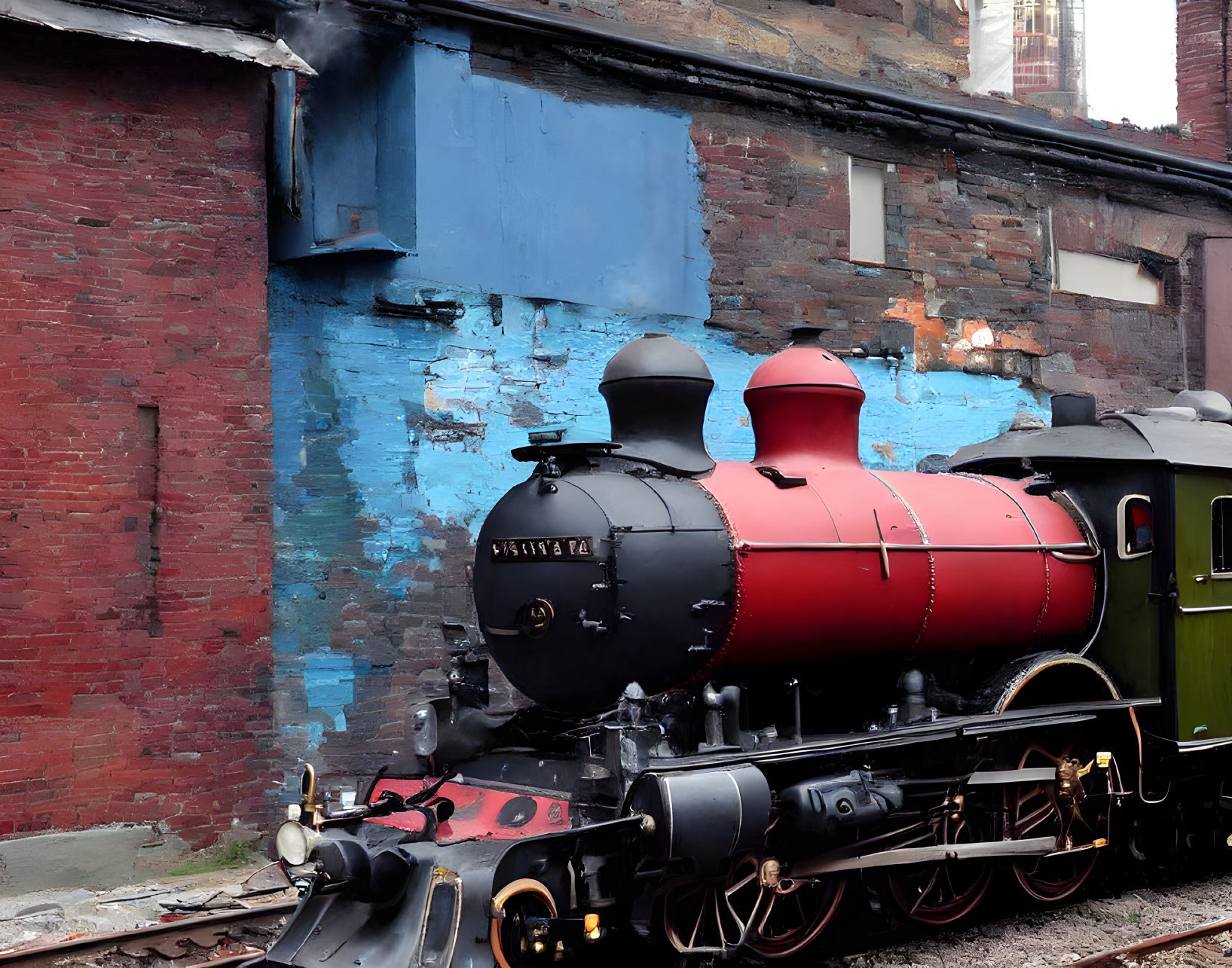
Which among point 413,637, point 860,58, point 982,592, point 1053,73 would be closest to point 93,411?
point 413,637

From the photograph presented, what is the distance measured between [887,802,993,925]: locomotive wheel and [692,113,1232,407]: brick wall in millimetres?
5081

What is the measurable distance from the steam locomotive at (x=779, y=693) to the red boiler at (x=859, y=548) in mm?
16

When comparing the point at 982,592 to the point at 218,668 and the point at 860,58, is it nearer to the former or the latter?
the point at 218,668

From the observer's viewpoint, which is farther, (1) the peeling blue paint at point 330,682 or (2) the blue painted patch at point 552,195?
(2) the blue painted patch at point 552,195

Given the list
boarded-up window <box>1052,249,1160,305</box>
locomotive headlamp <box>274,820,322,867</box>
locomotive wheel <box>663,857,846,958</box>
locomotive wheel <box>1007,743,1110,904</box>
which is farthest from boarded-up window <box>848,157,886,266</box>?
locomotive headlamp <box>274,820,322,867</box>

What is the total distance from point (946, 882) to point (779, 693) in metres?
1.54

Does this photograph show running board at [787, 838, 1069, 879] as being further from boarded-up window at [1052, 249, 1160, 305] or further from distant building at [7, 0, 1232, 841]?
boarded-up window at [1052, 249, 1160, 305]

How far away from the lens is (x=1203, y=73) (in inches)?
570

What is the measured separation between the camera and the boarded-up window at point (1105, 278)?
1255cm

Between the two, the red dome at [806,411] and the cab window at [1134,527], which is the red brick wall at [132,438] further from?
the cab window at [1134,527]

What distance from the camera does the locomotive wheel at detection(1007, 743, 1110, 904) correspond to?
6.70m

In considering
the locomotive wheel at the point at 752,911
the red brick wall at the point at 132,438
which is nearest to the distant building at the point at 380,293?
the red brick wall at the point at 132,438

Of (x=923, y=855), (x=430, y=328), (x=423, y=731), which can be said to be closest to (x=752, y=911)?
(x=923, y=855)

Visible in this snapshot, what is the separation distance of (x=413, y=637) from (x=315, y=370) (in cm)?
203
